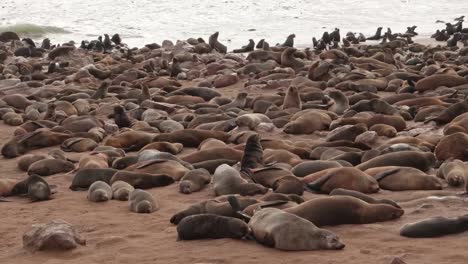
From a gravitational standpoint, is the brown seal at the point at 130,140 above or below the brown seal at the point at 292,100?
below

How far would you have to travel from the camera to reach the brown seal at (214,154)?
7245 millimetres

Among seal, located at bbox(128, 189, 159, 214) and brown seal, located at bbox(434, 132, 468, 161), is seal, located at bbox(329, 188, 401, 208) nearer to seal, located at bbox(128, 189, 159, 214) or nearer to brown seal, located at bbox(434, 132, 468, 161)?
seal, located at bbox(128, 189, 159, 214)

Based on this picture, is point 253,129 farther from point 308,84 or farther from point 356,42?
point 356,42

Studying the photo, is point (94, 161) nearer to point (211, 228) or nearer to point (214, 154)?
point (214, 154)

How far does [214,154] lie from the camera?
288 inches

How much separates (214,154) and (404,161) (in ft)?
6.15

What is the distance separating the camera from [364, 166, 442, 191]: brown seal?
231 inches

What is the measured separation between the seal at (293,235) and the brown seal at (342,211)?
0.26m

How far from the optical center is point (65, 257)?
4.71m

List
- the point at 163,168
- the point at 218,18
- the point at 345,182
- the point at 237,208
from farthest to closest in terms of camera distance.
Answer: the point at 218,18 < the point at 163,168 < the point at 345,182 < the point at 237,208

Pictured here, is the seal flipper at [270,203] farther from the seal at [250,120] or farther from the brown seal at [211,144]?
the seal at [250,120]

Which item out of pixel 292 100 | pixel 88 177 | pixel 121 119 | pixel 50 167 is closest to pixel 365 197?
pixel 88 177

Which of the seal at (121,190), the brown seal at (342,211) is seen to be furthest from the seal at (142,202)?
the brown seal at (342,211)

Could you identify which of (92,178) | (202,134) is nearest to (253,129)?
(202,134)
